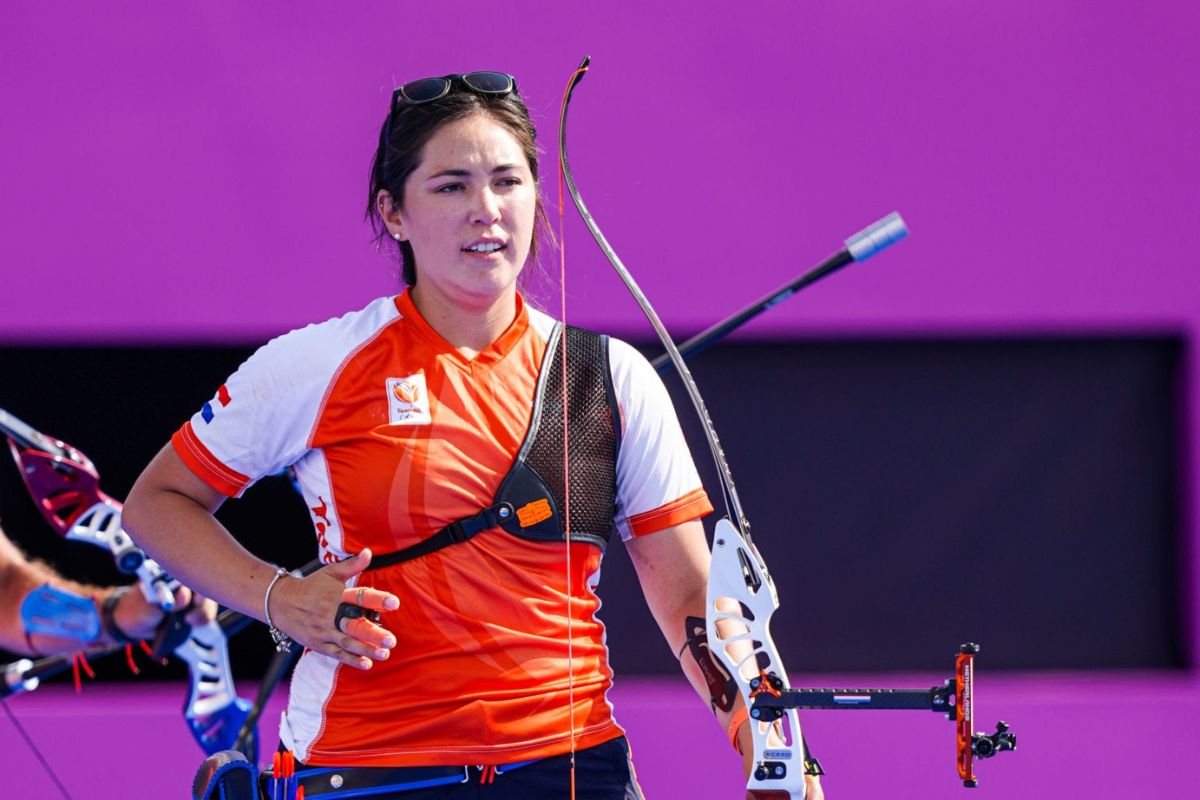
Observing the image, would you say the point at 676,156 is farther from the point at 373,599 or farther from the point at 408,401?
the point at 373,599

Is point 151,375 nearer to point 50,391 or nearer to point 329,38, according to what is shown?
point 50,391

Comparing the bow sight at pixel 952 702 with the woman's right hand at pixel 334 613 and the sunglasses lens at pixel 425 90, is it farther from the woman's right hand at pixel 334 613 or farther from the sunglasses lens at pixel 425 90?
→ the sunglasses lens at pixel 425 90

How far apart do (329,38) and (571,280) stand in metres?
0.72

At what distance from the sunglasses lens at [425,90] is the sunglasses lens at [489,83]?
3cm

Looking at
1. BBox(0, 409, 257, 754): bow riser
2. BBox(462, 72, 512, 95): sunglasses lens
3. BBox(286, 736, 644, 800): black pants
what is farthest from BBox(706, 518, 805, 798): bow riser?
BBox(0, 409, 257, 754): bow riser

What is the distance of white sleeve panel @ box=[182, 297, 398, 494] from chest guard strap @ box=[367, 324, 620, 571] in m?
0.17

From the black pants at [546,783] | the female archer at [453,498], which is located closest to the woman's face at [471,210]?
the female archer at [453,498]

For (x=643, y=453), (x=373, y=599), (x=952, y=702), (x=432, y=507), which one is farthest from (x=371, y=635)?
(x=952, y=702)

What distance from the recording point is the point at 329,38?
3.05 meters

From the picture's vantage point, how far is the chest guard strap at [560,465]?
1472 millimetres

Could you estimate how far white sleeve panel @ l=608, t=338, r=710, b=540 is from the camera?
1.59 meters

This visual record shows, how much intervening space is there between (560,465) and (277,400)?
30 centimetres

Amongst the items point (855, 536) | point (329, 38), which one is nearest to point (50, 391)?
point (329, 38)

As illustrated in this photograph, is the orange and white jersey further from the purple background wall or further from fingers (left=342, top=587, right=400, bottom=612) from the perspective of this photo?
the purple background wall
